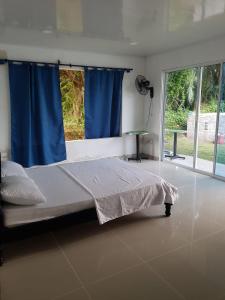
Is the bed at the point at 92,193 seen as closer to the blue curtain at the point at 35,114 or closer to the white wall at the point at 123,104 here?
the blue curtain at the point at 35,114

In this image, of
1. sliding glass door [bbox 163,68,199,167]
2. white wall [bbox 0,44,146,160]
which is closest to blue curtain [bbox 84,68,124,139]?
white wall [bbox 0,44,146,160]

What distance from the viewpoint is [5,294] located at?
5.96 ft

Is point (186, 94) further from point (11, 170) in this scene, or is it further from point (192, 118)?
point (11, 170)

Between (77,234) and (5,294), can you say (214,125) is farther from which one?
(5,294)

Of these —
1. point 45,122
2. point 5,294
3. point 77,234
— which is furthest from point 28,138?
point 5,294

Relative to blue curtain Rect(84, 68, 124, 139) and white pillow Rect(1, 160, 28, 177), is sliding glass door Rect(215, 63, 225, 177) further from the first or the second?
white pillow Rect(1, 160, 28, 177)

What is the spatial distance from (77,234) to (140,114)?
408cm

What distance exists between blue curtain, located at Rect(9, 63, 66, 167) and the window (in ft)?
1.10

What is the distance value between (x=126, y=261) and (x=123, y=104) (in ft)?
13.7

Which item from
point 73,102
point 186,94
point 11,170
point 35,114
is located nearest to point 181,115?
point 186,94

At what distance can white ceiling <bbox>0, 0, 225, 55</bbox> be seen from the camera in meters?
2.71

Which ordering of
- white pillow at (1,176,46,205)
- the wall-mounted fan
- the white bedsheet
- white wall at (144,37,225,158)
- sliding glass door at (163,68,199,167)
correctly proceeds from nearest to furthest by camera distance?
white pillow at (1,176,46,205) → the white bedsheet → white wall at (144,37,225,158) → sliding glass door at (163,68,199,167) → the wall-mounted fan

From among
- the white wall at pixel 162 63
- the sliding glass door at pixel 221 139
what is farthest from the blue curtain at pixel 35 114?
the sliding glass door at pixel 221 139

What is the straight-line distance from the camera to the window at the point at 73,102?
208 inches
